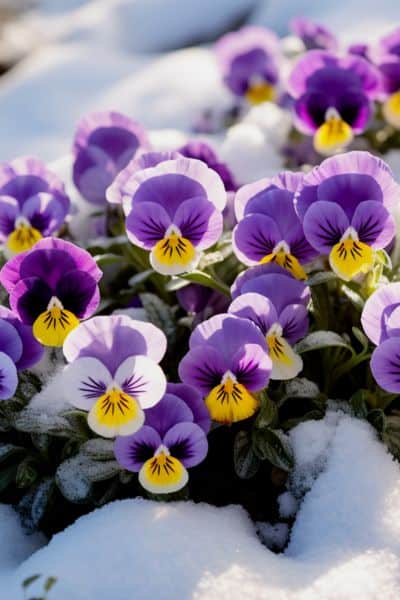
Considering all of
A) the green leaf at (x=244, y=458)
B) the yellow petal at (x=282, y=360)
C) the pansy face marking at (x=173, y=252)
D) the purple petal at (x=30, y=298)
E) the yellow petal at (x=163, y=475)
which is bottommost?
the green leaf at (x=244, y=458)

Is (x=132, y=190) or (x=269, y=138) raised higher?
(x=132, y=190)

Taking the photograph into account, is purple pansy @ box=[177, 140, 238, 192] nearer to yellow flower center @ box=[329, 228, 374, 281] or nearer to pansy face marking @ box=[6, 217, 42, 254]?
pansy face marking @ box=[6, 217, 42, 254]

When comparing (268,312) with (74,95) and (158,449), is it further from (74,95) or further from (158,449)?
(74,95)

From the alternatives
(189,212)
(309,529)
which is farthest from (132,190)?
(309,529)

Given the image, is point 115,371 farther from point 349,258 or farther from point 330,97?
point 330,97

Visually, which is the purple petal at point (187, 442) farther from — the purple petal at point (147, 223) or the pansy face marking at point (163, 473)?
the purple petal at point (147, 223)

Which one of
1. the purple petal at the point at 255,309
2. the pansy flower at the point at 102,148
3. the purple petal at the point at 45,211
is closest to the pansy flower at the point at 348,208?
the purple petal at the point at 255,309

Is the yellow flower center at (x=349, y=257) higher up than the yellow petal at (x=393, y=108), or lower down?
higher up
